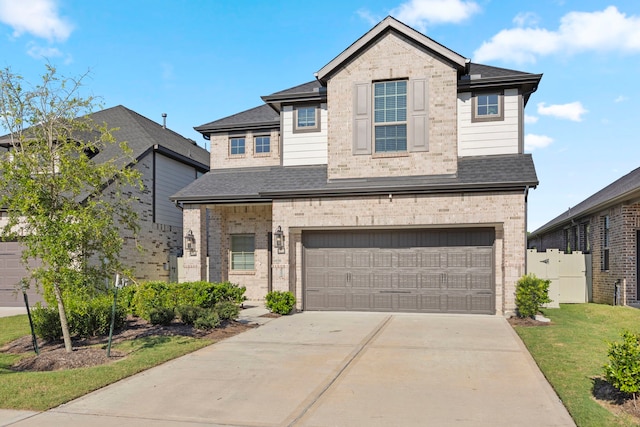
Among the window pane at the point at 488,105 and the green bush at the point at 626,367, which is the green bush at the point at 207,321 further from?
the window pane at the point at 488,105

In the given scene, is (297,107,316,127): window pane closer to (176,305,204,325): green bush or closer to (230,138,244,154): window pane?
(230,138,244,154): window pane

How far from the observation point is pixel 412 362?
334 inches

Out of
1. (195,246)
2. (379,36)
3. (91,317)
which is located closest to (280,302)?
(195,246)

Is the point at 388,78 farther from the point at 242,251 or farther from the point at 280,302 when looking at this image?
the point at 242,251

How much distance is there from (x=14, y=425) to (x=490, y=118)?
13688 millimetres

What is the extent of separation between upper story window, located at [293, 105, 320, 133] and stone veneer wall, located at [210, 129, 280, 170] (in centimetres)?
203

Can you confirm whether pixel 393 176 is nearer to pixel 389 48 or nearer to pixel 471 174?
pixel 471 174

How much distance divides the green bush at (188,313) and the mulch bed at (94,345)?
15 cm

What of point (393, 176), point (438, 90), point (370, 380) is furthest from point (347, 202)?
point (370, 380)

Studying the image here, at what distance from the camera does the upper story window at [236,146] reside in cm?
1916

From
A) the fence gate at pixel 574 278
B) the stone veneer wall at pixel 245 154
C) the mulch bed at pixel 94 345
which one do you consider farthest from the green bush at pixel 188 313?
the fence gate at pixel 574 278

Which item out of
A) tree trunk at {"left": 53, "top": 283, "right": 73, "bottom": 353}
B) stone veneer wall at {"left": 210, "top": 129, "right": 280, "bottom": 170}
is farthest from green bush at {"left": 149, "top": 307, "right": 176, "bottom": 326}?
stone veneer wall at {"left": 210, "top": 129, "right": 280, "bottom": 170}

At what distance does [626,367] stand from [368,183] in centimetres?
941

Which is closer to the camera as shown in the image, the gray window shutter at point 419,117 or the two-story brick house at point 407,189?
the two-story brick house at point 407,189
